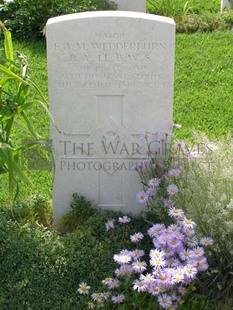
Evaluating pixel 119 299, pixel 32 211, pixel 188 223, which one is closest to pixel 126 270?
pixel 119 299

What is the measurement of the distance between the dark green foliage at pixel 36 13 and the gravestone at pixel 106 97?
3.94 m

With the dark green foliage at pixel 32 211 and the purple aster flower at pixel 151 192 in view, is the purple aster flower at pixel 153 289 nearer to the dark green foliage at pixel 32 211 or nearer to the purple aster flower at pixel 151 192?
the purple aster flower at pixel 151 192

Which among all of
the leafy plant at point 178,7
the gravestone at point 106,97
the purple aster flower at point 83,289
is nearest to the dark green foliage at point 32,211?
the gravestone at point 106,97

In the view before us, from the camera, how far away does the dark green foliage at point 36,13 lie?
777 centimetres

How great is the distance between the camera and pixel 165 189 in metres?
3.90

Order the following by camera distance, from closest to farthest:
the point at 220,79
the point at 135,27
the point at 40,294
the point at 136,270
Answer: the point at 136,270 → the point at 40,294 → the point at 135,27 → the point at 220,79

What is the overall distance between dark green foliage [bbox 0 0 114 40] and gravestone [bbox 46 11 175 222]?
3.94 metres

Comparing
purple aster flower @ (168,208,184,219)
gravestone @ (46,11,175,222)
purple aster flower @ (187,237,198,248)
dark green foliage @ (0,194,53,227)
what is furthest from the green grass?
purple aster flower @ (187,237,198,248)

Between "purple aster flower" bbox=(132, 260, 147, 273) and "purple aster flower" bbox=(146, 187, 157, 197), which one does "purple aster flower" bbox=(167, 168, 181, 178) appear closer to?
"purple aster flower" bbox=(146, 187, 157, 197)

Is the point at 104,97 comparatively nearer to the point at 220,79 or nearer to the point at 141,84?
the point at 141,84

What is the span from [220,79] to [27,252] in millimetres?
3670

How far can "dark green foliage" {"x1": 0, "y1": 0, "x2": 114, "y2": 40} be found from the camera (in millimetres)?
7770

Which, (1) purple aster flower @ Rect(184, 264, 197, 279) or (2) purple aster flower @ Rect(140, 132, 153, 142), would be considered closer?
(1) purple aster flower @ Rect(184, 264, 197, 279)

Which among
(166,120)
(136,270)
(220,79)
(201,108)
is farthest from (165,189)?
(220,79)
